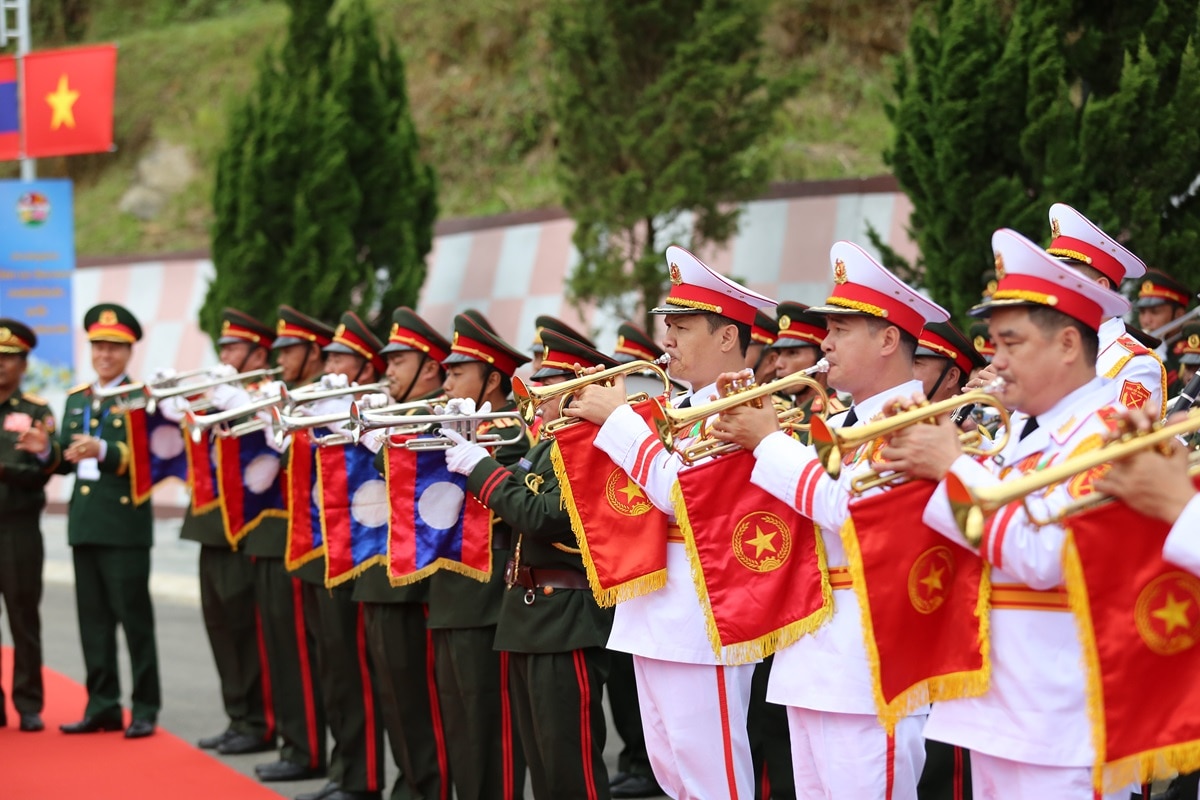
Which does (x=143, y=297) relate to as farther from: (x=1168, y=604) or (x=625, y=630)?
(x=1168, y=604)

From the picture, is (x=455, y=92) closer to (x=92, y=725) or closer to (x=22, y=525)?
(x=22, y=525)

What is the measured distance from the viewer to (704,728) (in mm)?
4645

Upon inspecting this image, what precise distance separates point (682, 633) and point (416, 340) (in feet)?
7.07

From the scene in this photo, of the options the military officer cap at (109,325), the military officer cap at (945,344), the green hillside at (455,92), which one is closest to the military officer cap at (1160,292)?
the military officer cap at (945,344)

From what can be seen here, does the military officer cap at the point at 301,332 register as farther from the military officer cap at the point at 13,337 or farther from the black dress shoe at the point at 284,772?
the black dress shoe at the point at 284,772

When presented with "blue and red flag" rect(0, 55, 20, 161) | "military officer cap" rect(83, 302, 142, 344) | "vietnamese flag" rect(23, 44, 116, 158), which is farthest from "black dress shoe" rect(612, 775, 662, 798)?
"blue and red flag" rect(0, 55, 20, 161)

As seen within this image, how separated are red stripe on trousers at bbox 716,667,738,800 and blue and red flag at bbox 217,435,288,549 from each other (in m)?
3.36

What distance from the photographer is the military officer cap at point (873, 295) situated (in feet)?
13.9

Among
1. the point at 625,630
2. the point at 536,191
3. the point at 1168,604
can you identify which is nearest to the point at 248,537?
the point at 625,630

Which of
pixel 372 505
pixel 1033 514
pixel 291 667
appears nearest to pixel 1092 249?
pixel 1033 514

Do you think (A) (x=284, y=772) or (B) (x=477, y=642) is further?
(A) (x=284, y=772)

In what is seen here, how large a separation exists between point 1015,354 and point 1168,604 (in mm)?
661

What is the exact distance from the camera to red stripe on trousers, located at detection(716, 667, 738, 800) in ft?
15.2

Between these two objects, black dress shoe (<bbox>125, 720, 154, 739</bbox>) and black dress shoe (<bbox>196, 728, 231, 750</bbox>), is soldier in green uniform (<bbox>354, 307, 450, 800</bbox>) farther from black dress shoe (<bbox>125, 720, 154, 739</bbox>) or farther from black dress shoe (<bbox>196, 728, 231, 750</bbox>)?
black dress shoe (<bbox>125, 720, 154, 739</bbox>)
